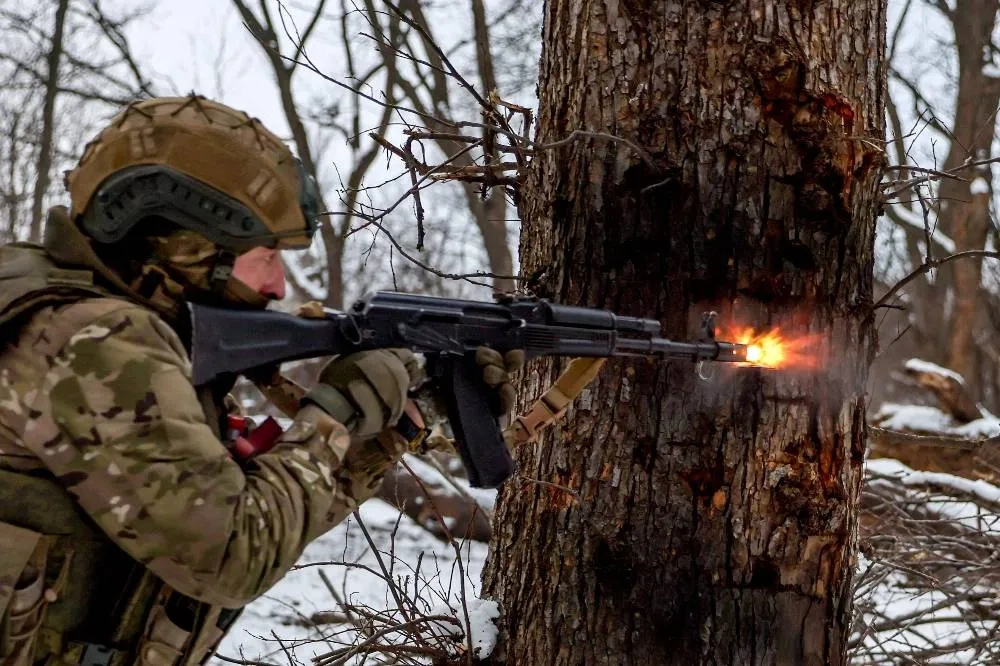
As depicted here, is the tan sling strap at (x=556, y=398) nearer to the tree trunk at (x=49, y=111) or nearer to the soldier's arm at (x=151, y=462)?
the soldier's arm at (x=151, y=462)

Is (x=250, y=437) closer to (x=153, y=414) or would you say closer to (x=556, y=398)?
(x=153, y=414)

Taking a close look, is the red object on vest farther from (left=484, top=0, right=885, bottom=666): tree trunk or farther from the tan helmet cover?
(left=484, top=0, right=885, bottom=666): tree trunk

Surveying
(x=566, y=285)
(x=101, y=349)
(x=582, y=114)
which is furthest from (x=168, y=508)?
(x=582, y=114)

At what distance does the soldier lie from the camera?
1.75m

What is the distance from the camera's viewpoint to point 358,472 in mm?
2256

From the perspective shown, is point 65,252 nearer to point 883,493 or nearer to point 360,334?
point 360,334

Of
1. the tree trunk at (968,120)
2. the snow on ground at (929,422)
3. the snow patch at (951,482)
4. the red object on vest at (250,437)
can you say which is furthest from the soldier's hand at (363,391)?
the tree trunk at (968,120)

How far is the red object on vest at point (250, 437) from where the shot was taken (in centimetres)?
212

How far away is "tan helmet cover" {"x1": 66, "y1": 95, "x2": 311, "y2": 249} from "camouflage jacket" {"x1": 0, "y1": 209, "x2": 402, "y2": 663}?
0.31 m

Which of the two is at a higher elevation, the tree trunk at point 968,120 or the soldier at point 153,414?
the tree trunk at point 968,120

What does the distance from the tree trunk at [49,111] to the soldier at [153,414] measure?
14.8m

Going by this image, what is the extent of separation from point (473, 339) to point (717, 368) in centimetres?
72

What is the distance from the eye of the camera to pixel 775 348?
264 cm

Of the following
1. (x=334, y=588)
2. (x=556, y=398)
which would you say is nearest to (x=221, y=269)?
(x=556, y=398)
